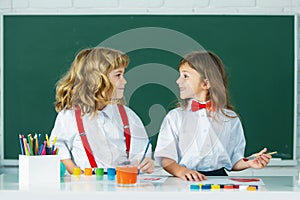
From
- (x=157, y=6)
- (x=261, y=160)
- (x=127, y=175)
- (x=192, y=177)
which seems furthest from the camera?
(x=157, y=6)

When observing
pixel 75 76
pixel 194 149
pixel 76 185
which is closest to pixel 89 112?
pixel 75 76

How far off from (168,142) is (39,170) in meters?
0.70

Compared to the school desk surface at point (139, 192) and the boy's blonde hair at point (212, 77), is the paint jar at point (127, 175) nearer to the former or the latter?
the school desk surface at point (139, 192)

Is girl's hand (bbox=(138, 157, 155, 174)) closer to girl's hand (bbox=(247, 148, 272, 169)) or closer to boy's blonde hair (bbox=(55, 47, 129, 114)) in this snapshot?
girl's hand (bbox=(247, 148, 272, 169))

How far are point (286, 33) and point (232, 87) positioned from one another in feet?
1.49

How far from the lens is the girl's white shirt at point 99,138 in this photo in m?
2.52

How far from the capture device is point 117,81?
2658 millimetres

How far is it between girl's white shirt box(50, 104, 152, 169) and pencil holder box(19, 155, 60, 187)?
1.98ft

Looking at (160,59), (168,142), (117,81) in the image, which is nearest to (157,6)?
(160,59)

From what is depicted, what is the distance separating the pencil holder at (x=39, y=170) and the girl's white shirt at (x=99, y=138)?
0.60 metres

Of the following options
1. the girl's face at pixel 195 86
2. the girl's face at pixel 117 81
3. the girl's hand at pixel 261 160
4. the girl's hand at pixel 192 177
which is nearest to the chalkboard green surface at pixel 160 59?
the girl's face at pixel 117 81

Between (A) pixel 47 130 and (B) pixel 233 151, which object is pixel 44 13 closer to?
(A) pixel 47 130

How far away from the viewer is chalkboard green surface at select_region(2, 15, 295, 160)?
3494 mm

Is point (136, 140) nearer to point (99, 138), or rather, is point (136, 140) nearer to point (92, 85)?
point (99, 138)
